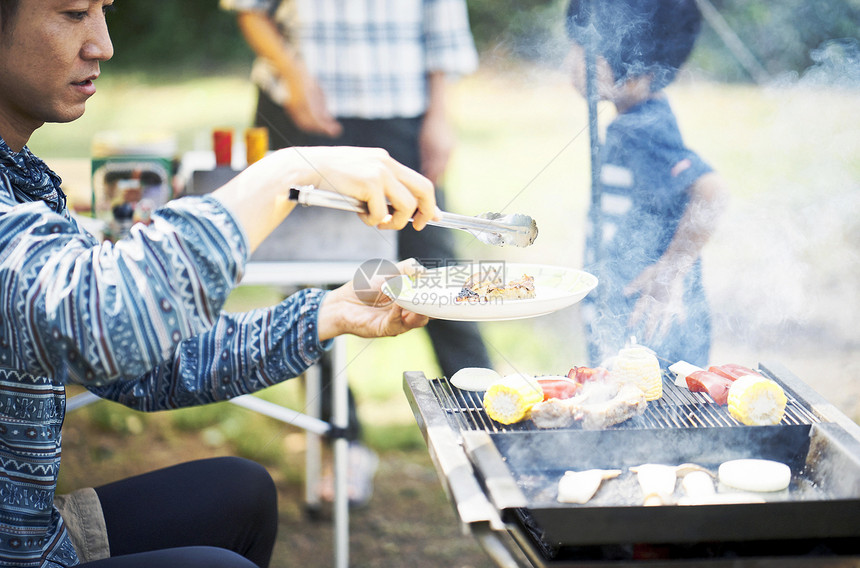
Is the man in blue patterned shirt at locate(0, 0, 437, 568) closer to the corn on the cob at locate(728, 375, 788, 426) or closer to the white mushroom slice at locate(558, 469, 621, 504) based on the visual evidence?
the white mushroom slice at locate(558, 469, 621, 504)

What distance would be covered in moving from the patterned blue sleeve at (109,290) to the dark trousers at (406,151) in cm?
193

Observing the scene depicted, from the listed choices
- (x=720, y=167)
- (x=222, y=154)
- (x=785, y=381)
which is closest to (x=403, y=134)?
(x=222, y=154)

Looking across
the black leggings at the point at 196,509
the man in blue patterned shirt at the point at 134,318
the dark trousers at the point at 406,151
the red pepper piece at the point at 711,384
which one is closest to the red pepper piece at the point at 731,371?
the red pepper piece at the point at 711,384

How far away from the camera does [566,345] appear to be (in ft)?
8.50

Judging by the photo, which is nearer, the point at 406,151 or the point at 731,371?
the point at 731,371

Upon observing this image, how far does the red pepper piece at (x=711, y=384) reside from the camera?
5.21ft

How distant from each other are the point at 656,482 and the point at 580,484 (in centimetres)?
13

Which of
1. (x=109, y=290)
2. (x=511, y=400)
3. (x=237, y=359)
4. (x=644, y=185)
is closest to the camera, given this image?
(x=109, y=290)

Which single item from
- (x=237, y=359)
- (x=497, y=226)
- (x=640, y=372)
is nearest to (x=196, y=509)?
(x=237, y=359)

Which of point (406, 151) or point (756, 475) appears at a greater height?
point (406, 151)

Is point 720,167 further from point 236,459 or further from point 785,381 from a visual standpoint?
point 236,459

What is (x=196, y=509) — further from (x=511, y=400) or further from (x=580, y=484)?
(x=580, y=484)

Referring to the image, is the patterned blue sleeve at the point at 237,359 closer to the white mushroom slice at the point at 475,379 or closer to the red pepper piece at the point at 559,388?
the white mushroom slice at the point at 475,379

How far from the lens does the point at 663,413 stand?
155 centimetres
